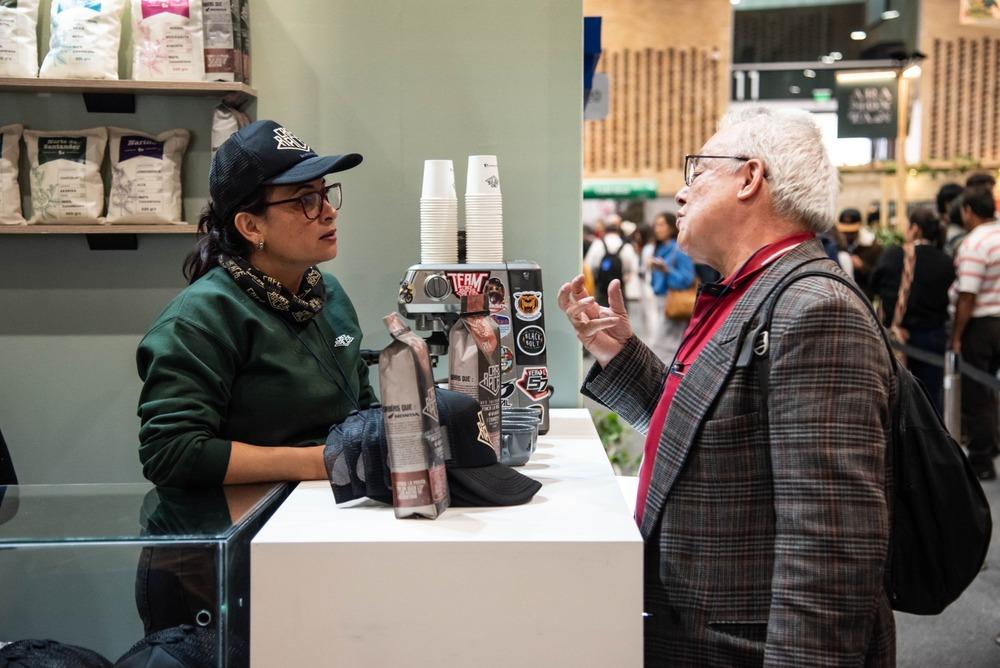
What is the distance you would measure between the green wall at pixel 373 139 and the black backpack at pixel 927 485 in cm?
157

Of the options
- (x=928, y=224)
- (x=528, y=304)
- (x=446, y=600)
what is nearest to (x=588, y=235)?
(x=928, y=224)

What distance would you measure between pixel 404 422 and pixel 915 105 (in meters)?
11.2

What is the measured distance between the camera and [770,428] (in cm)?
149

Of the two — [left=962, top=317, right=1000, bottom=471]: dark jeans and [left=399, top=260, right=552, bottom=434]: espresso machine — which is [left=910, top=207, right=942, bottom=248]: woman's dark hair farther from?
[left=399, top=260, right=552, bottom=434]: espresso machine

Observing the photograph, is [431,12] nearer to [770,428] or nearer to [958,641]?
[770,428]

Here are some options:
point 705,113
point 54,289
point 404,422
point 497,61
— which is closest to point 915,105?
point 705,113

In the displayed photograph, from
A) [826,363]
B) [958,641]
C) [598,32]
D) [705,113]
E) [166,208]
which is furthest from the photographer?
[705,113]

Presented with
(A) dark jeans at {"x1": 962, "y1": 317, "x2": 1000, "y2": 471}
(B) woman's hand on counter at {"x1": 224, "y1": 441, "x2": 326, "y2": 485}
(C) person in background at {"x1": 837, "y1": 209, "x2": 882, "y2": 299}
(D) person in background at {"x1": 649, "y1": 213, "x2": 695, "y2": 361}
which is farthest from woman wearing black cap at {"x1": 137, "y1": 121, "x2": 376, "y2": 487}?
(D) person in background at {"x1": 649, "y1": 213, "x2": 695, "y2": 361}

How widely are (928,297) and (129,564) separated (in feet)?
18.7

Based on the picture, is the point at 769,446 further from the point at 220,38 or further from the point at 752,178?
the point at 220,38

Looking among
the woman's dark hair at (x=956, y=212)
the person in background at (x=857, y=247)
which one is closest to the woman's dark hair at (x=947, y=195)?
the woman's dark hair at (x=956, y=212)

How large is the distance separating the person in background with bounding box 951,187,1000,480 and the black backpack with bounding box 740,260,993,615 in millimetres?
4636

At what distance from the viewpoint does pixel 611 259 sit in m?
9.48

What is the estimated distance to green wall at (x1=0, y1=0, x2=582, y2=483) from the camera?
302cm
